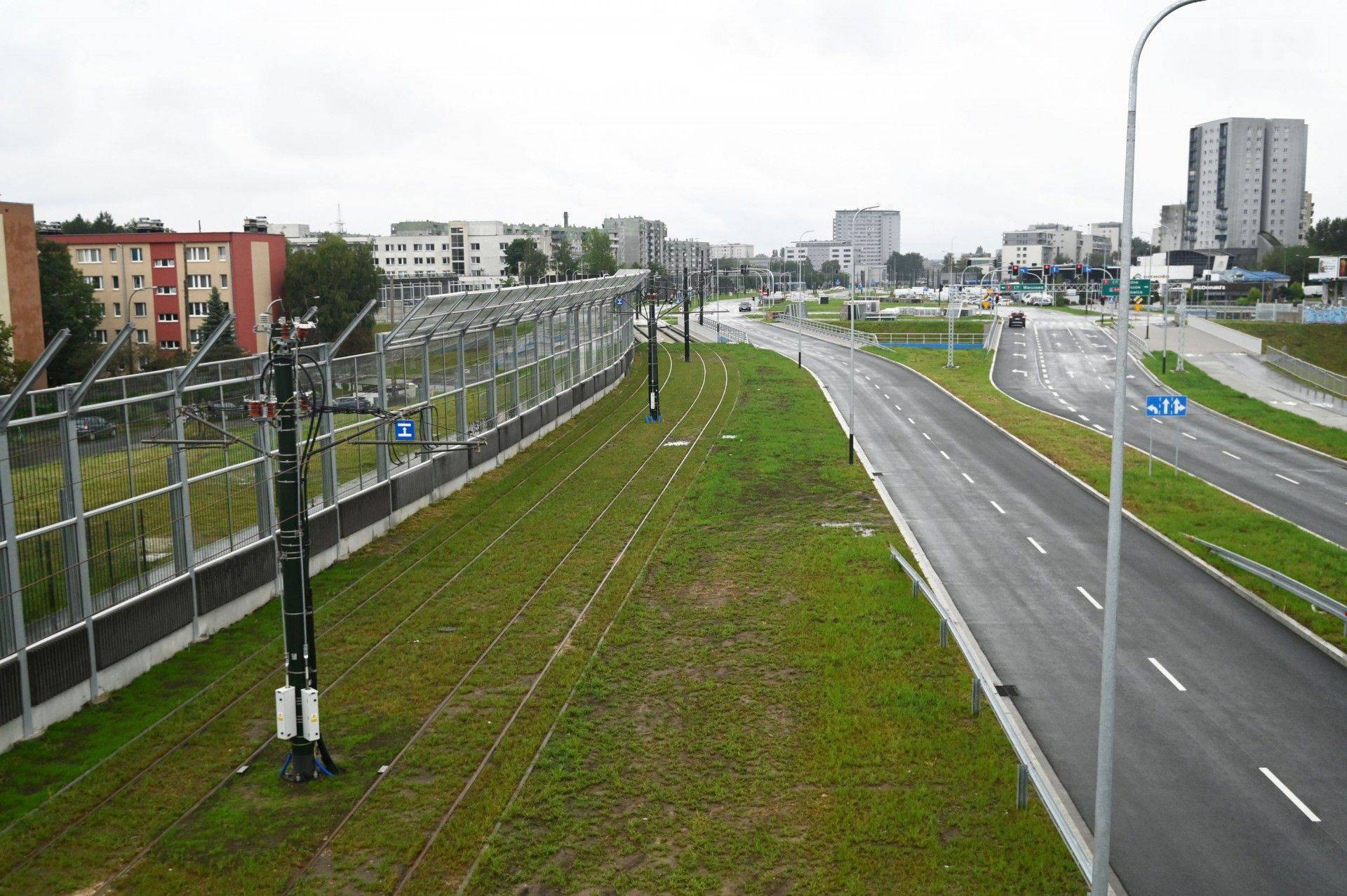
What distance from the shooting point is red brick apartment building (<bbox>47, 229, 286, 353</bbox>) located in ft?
251

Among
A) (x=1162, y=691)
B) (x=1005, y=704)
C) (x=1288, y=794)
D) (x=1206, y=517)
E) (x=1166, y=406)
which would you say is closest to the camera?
(x=1288, y=794)

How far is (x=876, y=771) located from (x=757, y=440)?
30460mm

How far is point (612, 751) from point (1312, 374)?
206 feet

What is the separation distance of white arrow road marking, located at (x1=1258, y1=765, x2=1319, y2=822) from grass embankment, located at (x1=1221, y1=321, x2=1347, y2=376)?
72505 mm

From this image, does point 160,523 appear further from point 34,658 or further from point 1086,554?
point 1086,554

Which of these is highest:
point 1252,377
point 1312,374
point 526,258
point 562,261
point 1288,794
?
point 562,261

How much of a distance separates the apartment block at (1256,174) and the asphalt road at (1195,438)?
134770 millimetres

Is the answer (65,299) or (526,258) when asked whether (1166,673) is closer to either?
(65,299)

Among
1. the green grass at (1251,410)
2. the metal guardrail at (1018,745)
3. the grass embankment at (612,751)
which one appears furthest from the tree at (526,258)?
the metal guardrail at (1018,745)

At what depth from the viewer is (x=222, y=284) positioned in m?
78.2

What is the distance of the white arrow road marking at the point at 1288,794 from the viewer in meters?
13.4

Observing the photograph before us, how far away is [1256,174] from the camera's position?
637 feet

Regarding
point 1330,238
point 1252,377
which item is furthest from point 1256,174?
point 1252,377

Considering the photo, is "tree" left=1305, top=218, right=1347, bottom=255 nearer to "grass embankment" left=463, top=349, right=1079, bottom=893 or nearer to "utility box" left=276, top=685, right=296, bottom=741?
"grass embankment" left=463, top=349, right=1079, bottom=893
